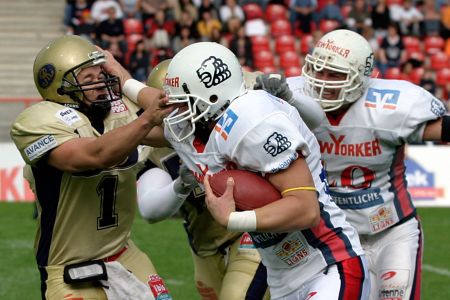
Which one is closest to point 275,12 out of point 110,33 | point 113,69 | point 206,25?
point 206,25

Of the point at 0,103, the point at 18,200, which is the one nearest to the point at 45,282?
the point at 18,200

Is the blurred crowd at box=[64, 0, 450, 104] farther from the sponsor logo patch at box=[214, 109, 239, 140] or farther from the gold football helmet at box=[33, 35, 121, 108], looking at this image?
the sponsor logo patch at box=[214, 109, 239, 140]

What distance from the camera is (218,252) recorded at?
5617 mm

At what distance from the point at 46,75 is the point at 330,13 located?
13.6m

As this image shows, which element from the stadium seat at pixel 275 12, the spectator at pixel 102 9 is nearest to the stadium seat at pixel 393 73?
the stadium seat at pixel 275 12

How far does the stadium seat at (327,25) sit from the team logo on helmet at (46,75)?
1324 cm

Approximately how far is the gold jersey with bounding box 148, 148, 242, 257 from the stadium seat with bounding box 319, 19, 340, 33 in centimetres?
1241

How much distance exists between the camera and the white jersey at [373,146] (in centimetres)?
522

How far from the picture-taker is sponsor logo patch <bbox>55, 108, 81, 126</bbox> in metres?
4.57

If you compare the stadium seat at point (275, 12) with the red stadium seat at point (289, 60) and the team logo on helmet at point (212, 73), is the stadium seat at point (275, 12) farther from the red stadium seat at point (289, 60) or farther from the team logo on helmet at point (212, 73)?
the team logo on helmet at point (212, 73)

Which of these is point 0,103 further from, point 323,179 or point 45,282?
point 323,179

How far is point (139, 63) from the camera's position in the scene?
15.6 m

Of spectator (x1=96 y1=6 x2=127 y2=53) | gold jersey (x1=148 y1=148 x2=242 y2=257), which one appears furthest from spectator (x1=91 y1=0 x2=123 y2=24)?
gold jersey (x1=148 y1=148 x2=242 y2=257)

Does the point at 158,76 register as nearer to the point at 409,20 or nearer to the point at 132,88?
the point at 132,88
